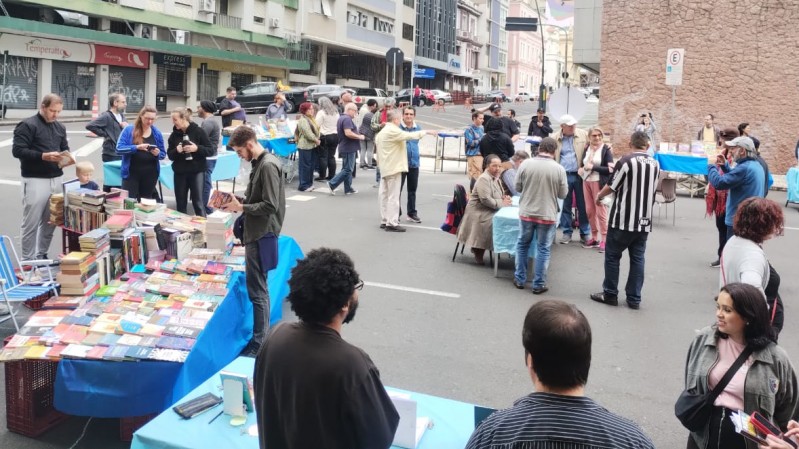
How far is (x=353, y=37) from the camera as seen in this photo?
182 feet

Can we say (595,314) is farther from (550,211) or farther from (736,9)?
(736,9)

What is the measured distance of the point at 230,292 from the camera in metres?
5.80

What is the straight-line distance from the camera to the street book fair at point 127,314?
4.56m

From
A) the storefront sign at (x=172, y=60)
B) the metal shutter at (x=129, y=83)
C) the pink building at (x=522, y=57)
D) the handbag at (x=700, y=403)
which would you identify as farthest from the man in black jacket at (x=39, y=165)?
the pink building at (x=522, y=57)

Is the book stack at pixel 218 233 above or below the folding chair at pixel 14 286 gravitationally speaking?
above

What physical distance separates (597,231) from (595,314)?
3430 millimetres

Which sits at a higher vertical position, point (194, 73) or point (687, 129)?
point (194, 73)

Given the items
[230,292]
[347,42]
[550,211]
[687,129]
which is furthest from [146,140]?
[347,42]

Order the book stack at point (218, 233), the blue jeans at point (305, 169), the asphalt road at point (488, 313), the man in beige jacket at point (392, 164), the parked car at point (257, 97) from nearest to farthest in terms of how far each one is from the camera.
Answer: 1. the asphalt road at point (488, 313)
2. the book stack at point (218, 233)
3. the man in beige jacket at point (392, 164)
4. the blue jeans at point (305, 169)
5. the parked car at point (257, 97)

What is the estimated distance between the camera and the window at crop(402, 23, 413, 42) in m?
66.5

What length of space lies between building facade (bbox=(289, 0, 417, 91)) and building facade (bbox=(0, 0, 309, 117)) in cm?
209

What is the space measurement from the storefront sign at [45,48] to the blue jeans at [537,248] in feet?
89.8

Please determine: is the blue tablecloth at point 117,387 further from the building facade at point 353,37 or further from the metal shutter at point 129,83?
the building facade at point 353,37

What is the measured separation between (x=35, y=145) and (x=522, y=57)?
10923 centimetres
